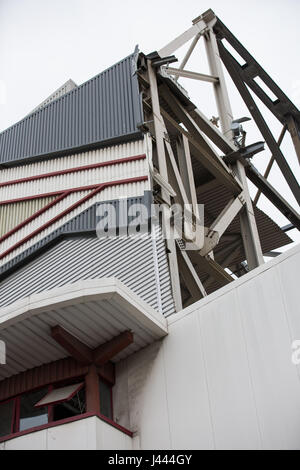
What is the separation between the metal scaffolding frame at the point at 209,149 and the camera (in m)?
27.2

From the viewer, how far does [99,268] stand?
23516mm

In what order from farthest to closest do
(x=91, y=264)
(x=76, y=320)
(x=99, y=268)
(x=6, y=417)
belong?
1. (x=91, y=264)
2. (x=99, y=268)
3. (x=6, y=417)
4. (x=76, y=320)

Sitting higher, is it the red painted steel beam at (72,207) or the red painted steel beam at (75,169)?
the red painted steel beam at (75,169)

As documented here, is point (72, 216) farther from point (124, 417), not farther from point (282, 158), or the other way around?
point (282, 158)

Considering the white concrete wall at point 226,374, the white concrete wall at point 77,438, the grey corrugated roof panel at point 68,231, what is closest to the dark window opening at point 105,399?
the white concrete wall at point 226,374

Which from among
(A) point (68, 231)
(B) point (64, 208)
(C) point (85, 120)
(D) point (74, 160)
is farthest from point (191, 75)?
(A) point (68, 231)

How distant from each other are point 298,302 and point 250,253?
1528 cm

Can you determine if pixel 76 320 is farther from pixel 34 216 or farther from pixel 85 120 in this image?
pixel 85 120

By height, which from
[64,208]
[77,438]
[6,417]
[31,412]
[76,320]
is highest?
[64,208]

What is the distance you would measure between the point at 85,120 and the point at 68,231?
6.28m

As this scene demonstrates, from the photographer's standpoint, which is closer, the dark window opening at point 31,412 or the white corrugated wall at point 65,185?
the dark window opening at point 31,412

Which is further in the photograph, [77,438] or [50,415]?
[50,415]

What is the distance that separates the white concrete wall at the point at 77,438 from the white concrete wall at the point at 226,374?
0.97 m

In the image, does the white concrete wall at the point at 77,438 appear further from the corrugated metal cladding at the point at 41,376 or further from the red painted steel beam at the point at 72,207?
the red painted steel beam at the point at 72,207
